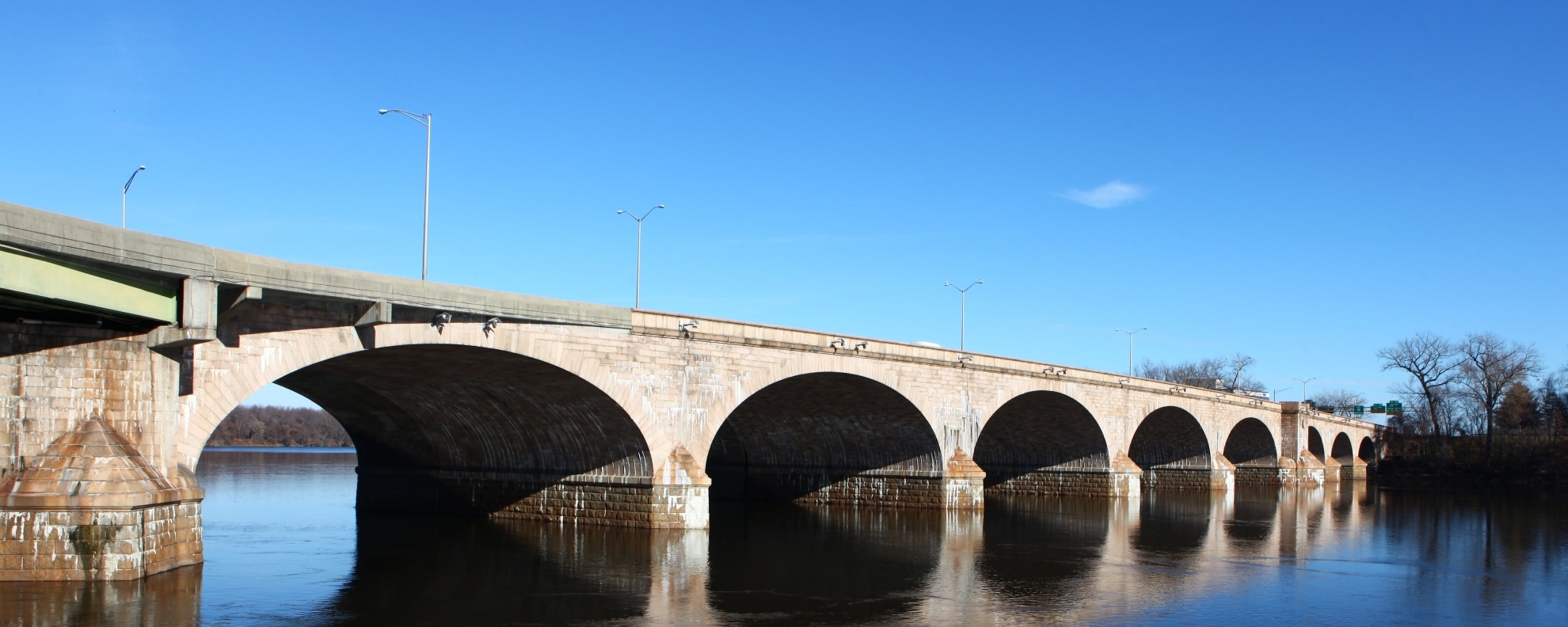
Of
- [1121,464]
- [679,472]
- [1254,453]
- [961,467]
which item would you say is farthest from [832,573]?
[1254,453]

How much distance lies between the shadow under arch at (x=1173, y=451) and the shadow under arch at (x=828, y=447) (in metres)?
24.9

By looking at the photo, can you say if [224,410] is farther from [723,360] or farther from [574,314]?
[723,360]

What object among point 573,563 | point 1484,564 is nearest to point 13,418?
point 573,563

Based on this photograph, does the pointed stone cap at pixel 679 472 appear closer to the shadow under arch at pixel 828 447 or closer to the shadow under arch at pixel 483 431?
the shadow under arch at pixel 483 431

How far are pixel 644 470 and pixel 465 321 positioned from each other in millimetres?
7861

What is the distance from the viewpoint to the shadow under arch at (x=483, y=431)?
29250mm

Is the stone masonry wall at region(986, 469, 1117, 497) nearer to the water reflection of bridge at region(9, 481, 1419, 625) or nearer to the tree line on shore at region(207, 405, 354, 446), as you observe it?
the water reflection of bridge at region(9, 481, 1419, 625)

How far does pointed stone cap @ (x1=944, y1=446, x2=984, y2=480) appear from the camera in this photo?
4247cm

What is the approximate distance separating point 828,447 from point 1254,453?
1774 inches

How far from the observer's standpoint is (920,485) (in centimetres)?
4316

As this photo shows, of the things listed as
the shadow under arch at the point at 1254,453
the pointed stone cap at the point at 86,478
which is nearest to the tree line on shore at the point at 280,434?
the shadow under arch at the point at 1254,453

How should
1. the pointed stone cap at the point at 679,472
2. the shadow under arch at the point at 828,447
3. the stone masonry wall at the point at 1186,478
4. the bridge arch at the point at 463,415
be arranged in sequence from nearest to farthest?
1. the bridge arch at the point at 463,415
2. the pointed stone cap at the point at 679,472
3. the shadow under arch at the point at 828,447
4. the stone masonry wall at the point at 1186,478

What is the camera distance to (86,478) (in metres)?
18.7

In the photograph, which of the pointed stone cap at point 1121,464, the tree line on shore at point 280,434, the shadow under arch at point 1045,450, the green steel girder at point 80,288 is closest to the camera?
the green steel girder at point 80,288
